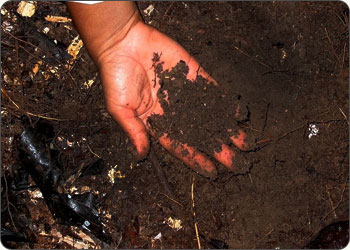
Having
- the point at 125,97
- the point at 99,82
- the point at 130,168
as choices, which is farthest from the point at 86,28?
the point at 130,168

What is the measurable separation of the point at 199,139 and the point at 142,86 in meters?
0.44

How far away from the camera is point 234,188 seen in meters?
1.92

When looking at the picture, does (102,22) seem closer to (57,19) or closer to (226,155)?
(57,19)

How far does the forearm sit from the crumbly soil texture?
0.55 ft

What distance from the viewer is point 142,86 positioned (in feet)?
6.56

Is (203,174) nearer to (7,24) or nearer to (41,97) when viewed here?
(41,97)

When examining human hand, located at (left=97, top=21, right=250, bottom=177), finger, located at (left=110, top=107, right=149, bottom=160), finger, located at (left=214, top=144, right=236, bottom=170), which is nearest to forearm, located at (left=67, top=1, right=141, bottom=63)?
human hand, located at (left=97, top=21, right=250, bottom=177)

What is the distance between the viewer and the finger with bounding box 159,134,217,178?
6.34ft

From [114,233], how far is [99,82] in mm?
880

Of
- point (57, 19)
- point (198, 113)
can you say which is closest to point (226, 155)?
point (198, 113)

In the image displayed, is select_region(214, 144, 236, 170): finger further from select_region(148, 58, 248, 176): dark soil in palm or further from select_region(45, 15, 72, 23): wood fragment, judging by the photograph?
select_region(45, 15, 72, 23): wood fragment

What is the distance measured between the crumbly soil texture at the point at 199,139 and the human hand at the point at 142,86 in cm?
6

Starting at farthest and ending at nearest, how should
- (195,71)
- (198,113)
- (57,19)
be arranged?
(57,19), (195,71), (198,113)

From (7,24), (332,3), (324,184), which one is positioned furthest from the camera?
(7,24)
